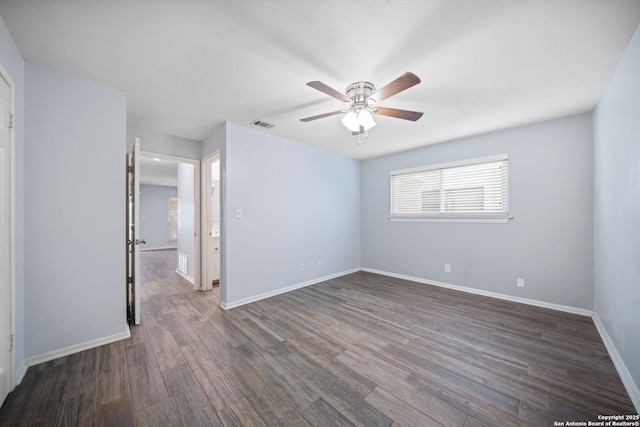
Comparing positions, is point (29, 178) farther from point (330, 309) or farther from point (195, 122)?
point (330, 309)

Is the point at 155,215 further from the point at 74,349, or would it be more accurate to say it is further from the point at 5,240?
the point at 5,240

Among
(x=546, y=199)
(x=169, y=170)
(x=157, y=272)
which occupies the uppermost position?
(x=169, y=170)

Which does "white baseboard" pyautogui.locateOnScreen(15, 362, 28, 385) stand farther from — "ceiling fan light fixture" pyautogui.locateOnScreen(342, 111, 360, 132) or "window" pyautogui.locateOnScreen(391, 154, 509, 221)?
"window" pyautogui.locateOnScreen(391, 154, 509, 221)

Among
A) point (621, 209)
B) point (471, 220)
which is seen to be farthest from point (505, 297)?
point (621, 209)

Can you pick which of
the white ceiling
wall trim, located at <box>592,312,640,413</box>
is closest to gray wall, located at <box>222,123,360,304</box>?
the white ceiling

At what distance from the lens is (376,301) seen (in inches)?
133

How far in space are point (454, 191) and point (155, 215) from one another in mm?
10364

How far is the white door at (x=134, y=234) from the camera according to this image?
2631 millimetres

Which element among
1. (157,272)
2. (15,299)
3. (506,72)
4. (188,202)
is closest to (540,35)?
(506,72)

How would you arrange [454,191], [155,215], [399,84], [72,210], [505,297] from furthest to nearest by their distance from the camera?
[155,215] → [454,191] → [505,297] → [72,210] → [399,84]

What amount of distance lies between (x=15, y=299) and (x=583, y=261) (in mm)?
5508

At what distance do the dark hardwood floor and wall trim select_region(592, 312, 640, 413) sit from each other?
46 millimetres

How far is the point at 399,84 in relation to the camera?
1712mm

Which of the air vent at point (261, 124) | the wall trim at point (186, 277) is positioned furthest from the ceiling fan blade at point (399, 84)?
the wall trim at point (186, 277)
